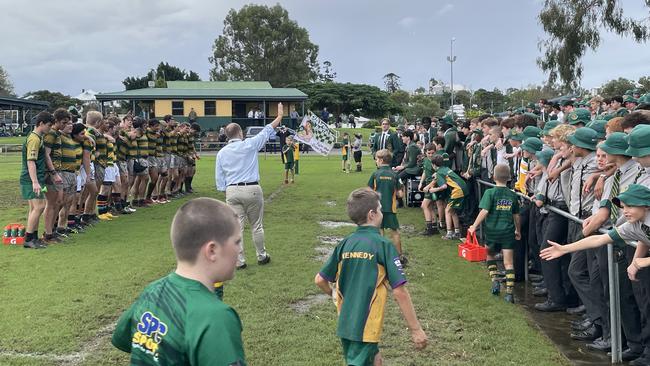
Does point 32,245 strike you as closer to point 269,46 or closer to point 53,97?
point 269,46

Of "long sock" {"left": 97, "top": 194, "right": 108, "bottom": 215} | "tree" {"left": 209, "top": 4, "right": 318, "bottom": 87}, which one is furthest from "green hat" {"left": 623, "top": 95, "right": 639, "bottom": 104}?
"tree" {"left": 209, "top": 4, "right": 318, "bottom": 87}

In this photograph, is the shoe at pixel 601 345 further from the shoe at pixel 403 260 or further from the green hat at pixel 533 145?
the shoe at pixel 403 260

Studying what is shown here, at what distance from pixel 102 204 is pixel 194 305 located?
39.3 ft

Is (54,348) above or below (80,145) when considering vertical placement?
below

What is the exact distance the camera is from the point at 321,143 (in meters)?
26.7

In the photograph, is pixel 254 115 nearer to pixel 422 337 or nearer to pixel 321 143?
pixel 321 143

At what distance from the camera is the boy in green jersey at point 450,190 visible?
10.5m

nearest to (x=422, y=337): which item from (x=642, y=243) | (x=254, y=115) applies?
(x=642, y=243)

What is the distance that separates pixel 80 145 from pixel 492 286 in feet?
25.7

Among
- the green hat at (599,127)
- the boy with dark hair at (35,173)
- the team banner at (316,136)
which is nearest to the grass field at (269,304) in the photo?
the boy with dark hair at (35,173)

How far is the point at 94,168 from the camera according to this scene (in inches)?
476

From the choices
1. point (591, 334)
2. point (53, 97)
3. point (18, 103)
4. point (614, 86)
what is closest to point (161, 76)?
point (53, 97)

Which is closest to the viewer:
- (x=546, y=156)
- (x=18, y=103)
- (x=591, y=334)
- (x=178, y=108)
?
(x=591, y=334)

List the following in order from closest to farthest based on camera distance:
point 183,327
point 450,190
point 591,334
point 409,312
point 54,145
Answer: point 183,327 → point 409,312 → point 591,334 → point 54,145 → point 450,190
